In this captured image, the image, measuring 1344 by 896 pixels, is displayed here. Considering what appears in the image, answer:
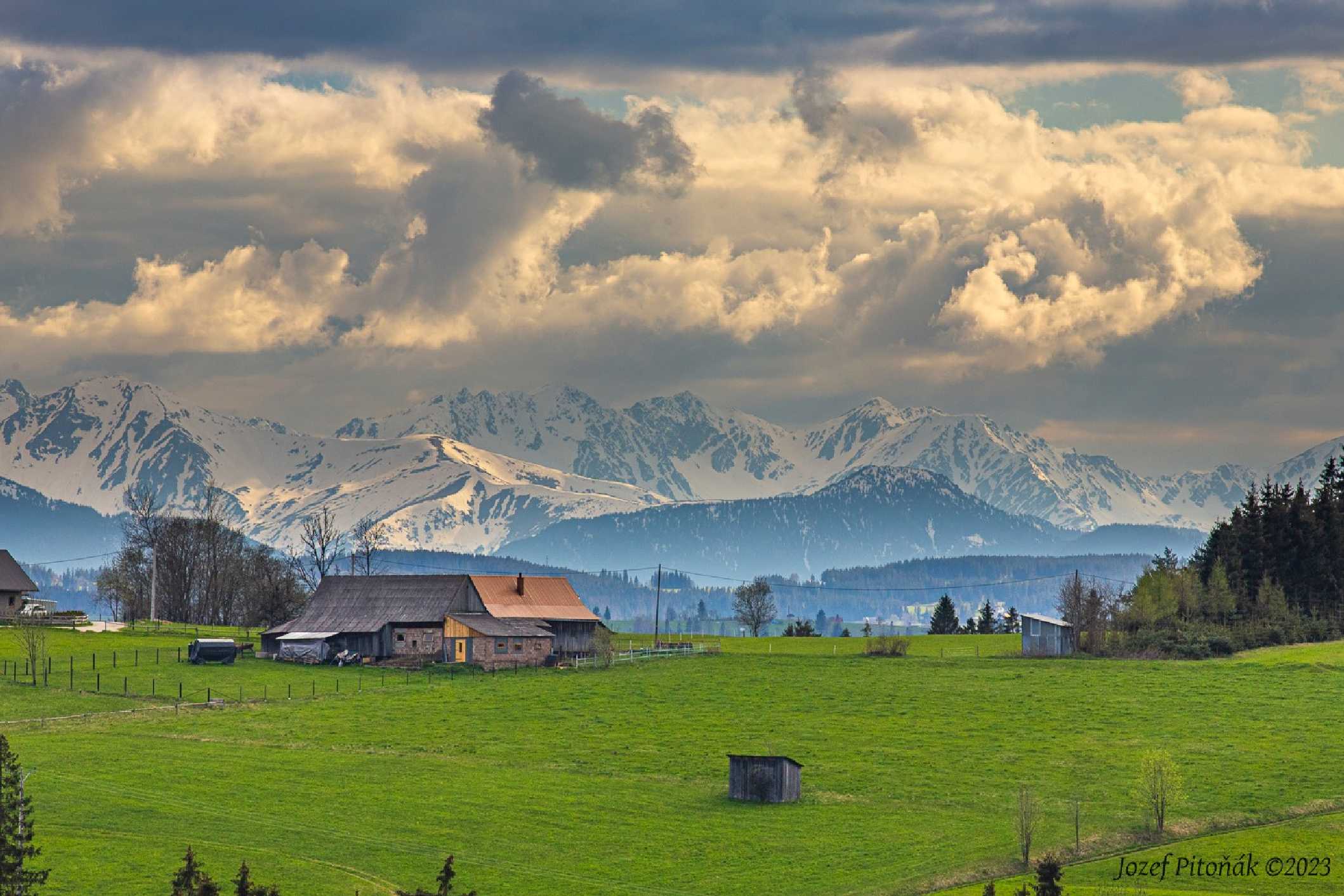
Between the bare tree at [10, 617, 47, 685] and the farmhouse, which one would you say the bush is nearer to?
the farmhouse

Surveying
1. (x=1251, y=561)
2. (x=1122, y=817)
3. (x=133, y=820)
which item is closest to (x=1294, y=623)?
(x=1251, y=561)

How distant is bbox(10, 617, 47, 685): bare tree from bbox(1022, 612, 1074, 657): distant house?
7432 cm

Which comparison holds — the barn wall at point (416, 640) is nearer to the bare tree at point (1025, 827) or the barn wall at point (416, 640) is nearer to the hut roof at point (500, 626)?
the hut roof at point (500, 626)

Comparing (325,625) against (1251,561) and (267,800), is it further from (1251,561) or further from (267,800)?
(1251,561)

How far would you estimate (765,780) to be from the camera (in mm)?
77125

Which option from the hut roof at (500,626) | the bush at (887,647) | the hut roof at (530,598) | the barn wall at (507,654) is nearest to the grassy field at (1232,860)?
the bush at (887,647)

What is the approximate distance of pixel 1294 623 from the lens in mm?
138750

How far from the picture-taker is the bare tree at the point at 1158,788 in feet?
232

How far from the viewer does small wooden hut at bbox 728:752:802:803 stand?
76875 mm

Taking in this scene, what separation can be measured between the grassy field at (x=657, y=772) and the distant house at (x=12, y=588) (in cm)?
3621

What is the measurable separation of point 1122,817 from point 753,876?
1930 cm

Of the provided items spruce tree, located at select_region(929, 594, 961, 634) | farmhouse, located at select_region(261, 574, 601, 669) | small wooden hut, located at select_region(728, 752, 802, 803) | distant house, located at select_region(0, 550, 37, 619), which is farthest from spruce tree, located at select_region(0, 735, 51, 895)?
spruce tree, located at select_region(929, 594, 961, 634)

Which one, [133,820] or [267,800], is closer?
[133,820]

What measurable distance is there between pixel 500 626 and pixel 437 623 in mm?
5102
